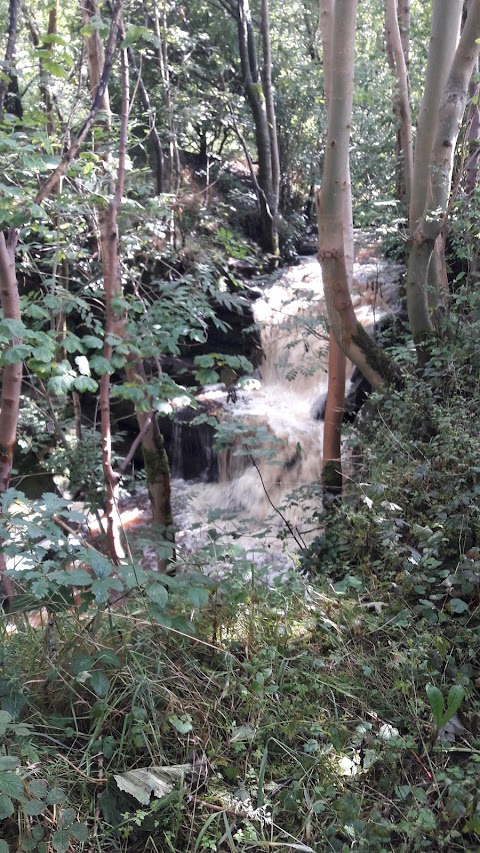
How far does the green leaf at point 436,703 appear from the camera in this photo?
203 cm

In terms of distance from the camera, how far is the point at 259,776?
1859 mm

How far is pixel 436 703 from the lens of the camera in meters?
2.03

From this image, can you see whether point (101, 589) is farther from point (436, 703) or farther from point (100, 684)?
point (436, 703)

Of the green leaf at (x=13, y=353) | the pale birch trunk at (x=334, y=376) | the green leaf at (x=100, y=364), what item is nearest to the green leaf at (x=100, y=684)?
the green leaf at (x=13, y=353)

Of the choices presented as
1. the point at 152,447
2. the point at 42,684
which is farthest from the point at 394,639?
the point at 152,447

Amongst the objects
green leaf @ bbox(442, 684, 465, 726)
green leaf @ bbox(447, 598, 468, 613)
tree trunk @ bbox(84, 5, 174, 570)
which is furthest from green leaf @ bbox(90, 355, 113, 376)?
green leaf @ bbox(442, 684, 465, 726)

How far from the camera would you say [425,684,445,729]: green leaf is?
2.03m

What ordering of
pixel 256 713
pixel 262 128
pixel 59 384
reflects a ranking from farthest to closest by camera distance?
pixel 262 128, pixel 59 384, pixel 256 713

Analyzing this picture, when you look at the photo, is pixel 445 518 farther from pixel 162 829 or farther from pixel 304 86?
pixel 304 86

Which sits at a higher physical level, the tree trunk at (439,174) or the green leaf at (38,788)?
the tree trunk at (439,174)

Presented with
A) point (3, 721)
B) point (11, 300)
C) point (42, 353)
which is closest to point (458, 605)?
point (3, 721)

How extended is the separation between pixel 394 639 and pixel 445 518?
0.70m

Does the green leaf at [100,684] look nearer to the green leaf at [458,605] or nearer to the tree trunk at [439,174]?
the green leaf at [458,605]

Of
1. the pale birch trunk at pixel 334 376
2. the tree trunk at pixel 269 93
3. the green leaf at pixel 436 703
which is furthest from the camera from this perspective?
the tree trunk at pixel 269 93
